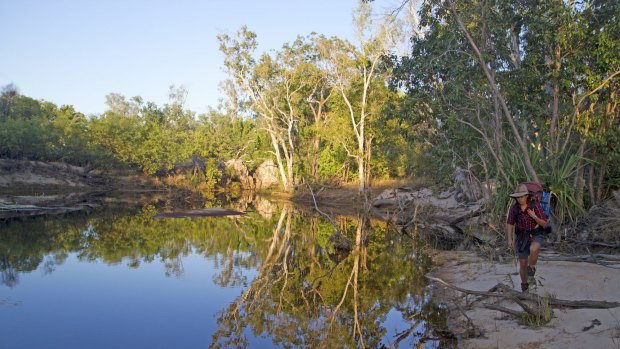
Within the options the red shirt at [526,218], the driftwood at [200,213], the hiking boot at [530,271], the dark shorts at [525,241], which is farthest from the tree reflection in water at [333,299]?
the driftwood at [200,213]

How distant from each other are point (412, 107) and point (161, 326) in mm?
13870

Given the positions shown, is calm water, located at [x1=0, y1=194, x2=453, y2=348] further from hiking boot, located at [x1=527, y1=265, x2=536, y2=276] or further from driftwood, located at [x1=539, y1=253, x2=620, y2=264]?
driftwood, located at [x1=539, y1=253, x2=620, y2=264]

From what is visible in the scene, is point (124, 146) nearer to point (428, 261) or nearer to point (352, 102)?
point (352, 102)

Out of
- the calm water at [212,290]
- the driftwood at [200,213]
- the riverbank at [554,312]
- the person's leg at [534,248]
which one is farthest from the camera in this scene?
the driftwood at [200,213]

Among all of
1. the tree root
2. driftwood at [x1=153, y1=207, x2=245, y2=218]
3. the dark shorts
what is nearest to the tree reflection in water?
the tree root

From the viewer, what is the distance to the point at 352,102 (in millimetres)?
38906

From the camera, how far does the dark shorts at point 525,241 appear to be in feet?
25.7

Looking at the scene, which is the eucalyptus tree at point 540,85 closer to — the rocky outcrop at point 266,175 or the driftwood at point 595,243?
the driftwood at point 595,243

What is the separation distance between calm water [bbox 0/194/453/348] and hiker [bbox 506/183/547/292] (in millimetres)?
1918

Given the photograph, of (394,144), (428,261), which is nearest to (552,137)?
(428,261)

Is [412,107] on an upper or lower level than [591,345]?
upper

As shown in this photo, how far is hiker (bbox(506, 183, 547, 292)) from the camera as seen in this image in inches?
305

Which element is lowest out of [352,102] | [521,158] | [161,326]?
[161,326]

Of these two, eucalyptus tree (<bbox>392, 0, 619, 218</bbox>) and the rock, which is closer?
eucalyptus tree (<bbox>392, 0, 619, 218</bbox>)
